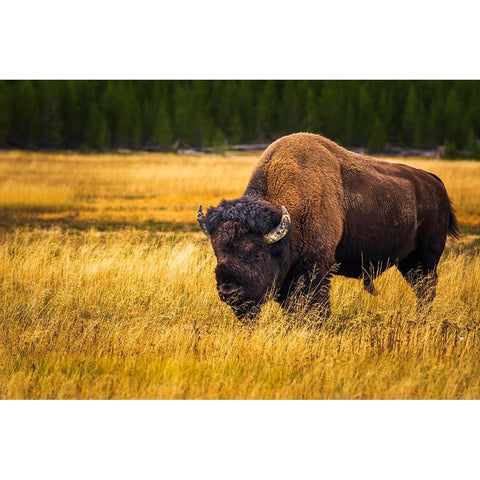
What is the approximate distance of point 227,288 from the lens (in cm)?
694

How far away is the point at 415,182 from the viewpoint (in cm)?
1012

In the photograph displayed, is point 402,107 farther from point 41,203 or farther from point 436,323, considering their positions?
point 41,203

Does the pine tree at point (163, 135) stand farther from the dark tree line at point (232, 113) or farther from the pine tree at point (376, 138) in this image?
the pine tree at point (376, 138)

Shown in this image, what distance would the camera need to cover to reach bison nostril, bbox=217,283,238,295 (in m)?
6.91

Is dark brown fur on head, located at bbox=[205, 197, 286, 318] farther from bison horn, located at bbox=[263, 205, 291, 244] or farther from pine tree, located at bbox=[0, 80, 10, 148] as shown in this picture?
pine tree, located at bbox=[0, 80, 10, 148]

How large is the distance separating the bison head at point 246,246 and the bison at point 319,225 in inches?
0.5

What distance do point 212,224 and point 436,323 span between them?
3201 mm

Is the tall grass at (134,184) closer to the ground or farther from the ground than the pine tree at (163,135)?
closer to the ground

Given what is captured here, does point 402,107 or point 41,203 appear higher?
point 402,107

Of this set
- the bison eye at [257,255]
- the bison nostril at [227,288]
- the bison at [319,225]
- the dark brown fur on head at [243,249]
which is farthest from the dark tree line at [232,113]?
the bison nostril at [227,288]

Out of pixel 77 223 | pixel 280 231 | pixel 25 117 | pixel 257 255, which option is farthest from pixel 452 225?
pixel 25 117

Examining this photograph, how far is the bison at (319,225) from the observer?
24.2 ft

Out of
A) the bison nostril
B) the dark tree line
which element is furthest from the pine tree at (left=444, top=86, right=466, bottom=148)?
the bison nostril
